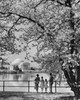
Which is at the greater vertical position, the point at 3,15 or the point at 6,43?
the point at 3,15

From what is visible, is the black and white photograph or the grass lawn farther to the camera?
the grass lawn

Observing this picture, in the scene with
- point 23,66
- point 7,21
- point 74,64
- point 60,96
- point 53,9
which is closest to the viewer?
point 74,64

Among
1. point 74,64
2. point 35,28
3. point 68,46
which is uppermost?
point 35,28

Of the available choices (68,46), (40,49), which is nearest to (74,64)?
(68,46)

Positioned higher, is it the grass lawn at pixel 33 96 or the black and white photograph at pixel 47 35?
the black and white photograph at pixel 47 35

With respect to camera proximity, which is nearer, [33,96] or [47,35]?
[47,35]

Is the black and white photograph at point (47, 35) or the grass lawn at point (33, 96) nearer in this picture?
the black and white photograph at point (47, 35)

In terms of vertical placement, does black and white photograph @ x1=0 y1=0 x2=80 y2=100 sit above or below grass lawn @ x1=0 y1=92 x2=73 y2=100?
above

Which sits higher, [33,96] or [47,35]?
[47,35]

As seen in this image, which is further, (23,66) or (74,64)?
(23,66)

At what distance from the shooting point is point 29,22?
47.6ft

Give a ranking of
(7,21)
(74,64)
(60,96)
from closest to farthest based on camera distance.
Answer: (74,64)
(7,21)
(60,96)

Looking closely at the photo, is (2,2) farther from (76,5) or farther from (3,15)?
(76,5)

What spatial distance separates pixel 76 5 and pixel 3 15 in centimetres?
415
